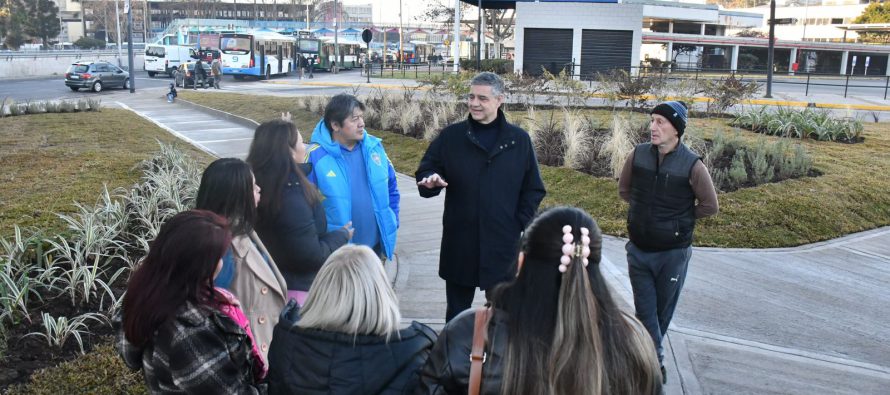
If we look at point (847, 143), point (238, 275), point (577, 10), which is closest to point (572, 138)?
point (847, 143)

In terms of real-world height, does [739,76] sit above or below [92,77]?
above

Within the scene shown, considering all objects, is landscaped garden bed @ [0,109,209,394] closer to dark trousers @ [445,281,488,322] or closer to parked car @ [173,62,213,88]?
dark trousers @ [445,281,488,322]

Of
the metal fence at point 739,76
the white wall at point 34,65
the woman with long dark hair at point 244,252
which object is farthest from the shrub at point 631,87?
the white wall at point 34,65

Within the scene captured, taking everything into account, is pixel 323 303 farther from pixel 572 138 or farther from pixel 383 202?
pixel 572 138

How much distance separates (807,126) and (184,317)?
13733mm

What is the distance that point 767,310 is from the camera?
20.1ft

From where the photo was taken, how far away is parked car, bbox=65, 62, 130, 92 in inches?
1271

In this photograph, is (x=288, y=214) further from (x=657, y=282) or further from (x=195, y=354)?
(x=657, y=282)

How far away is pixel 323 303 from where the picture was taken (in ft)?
8.21

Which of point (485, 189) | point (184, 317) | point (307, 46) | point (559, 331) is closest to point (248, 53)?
point (307, 46)

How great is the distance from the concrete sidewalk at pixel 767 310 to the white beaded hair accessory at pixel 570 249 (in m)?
2.86

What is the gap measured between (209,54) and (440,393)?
44630 millimetres

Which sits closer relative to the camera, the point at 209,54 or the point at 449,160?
the point at 449,160

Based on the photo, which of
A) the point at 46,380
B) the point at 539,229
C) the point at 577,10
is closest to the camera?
the point at 539,229
